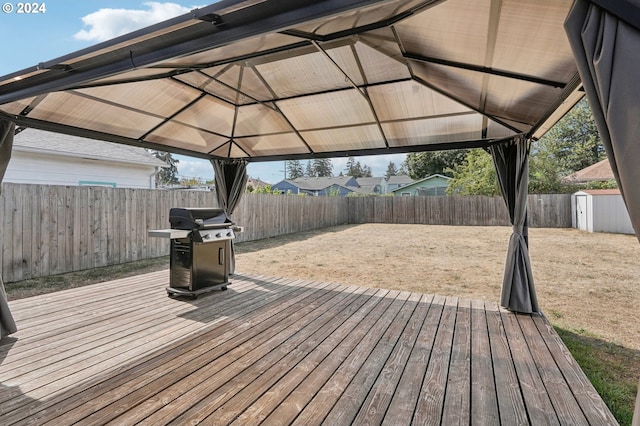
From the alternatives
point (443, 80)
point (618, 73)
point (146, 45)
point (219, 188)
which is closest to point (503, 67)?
point (443, 80)

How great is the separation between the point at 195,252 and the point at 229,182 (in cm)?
192

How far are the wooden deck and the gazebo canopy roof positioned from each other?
2.07 meters

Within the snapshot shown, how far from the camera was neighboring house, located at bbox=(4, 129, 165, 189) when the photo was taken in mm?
7332

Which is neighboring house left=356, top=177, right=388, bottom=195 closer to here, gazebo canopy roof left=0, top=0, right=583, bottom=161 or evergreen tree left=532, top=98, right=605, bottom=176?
evergreen tree left=532, top=98, right=605, bottom=176

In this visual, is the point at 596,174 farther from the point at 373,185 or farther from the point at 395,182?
the point at 373,185

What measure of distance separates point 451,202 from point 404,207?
2.22 m

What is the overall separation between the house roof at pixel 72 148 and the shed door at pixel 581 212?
1460 cm

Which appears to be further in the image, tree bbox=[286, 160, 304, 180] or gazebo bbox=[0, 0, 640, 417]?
tree bbox=[286, 160, 304, 180]

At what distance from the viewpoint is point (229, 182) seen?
5.66 metres

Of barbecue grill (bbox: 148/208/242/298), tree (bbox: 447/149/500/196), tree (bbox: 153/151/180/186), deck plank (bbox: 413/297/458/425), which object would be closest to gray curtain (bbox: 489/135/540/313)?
deck plank (bbox: 413/297/458/425)

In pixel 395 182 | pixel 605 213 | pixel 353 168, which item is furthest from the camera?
pixel 353 168

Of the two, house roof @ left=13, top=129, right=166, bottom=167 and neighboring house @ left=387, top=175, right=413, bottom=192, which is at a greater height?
neighboring house @ left=387, top=175, right=413, bottom=192

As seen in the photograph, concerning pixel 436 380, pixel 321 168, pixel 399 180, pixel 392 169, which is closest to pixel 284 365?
pixel 436 380

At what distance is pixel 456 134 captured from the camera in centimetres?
430
